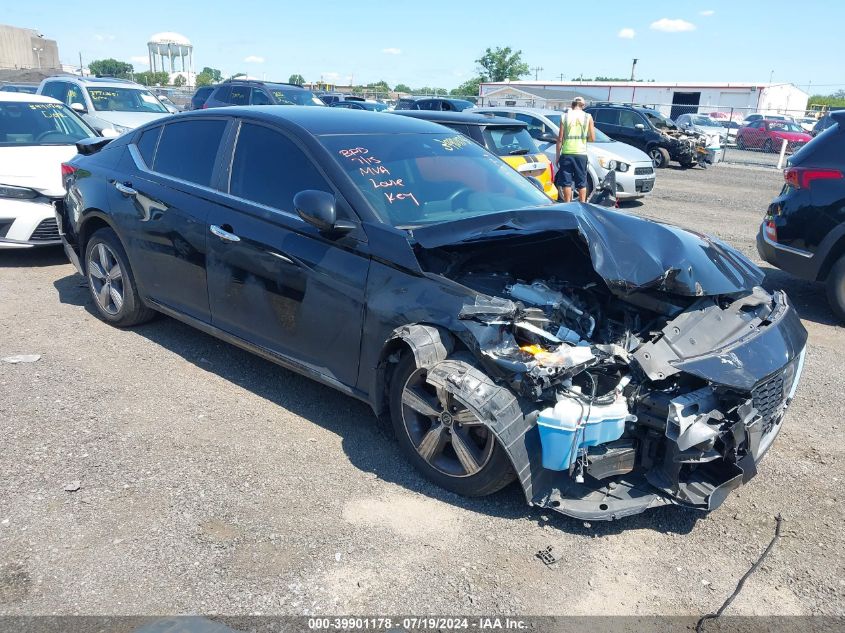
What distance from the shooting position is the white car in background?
693cm

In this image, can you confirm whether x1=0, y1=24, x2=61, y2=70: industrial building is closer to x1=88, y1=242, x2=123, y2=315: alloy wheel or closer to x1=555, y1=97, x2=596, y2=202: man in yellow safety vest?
x1=555, y1=97, x2=596, y2=202: man in yellow safety vest

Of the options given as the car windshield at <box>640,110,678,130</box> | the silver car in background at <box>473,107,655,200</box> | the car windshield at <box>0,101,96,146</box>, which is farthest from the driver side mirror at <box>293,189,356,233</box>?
the car windshield at <box>640,110,678,130</box>

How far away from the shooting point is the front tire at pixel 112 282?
5203mm

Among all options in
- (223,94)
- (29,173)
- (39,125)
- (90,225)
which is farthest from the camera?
(223,94)

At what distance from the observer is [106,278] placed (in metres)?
5.42

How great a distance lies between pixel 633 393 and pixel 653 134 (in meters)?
19.2

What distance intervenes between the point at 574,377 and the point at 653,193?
12.8m

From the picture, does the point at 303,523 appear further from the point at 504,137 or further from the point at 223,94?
the point at 223,94

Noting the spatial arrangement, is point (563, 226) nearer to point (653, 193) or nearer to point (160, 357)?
point (160, 357)

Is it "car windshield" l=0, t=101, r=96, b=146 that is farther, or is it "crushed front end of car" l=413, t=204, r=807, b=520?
"car windshield" l=0, t=101, r=96, b=146

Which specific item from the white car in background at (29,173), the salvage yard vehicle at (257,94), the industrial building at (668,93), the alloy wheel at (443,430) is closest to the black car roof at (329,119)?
the alloy wheel at (443,430)

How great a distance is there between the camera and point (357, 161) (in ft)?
13.3

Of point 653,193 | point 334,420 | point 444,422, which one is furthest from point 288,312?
point 653,193

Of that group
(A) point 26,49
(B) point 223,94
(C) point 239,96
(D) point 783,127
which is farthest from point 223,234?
(A) point 26,49
